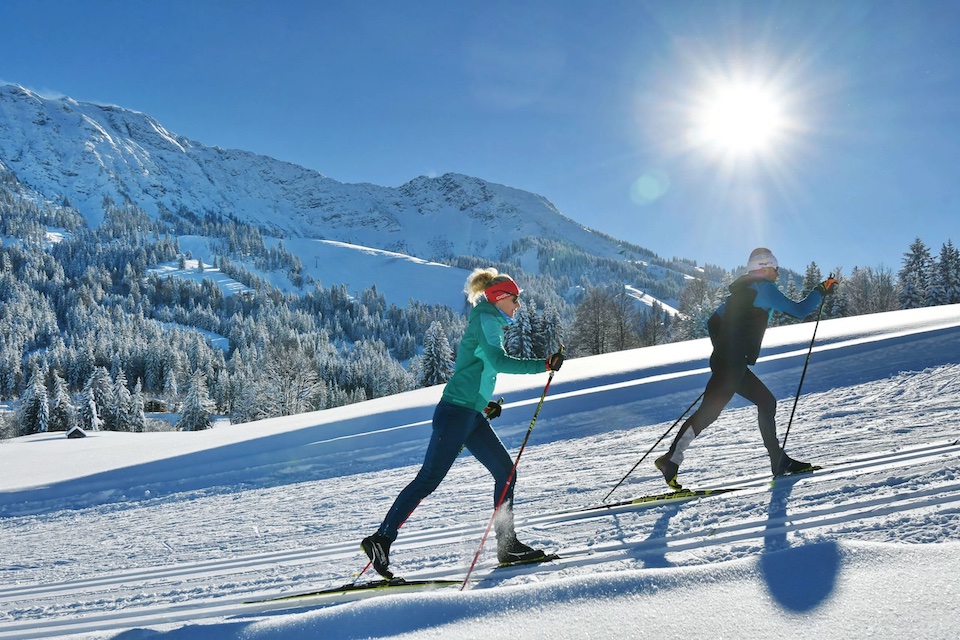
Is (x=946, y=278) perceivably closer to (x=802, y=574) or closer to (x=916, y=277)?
(x=916, y=277)

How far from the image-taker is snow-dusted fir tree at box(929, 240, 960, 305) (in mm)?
39094

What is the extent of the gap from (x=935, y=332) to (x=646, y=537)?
31.8 ft

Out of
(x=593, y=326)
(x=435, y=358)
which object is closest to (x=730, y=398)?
(x=593, y=326)

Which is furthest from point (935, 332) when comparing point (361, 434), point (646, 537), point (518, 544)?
point (361, 434)

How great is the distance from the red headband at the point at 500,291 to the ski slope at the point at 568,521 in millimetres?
1836

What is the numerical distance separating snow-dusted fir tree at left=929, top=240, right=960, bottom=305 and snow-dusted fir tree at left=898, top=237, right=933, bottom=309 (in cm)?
58

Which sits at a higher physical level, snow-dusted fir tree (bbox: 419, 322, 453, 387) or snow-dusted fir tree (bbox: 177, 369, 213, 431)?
snow-dusted fir tree (bbox: 419, 322, 453, 387)

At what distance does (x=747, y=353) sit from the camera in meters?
5.06

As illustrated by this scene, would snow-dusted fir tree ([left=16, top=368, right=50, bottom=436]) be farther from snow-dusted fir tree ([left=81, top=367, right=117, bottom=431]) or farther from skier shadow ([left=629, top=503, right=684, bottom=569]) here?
skier shadow ([left=629, top=503, right=684, bottom=569])

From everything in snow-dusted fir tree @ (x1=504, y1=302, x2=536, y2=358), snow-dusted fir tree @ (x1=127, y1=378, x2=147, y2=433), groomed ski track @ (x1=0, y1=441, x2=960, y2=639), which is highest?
snow-dusted fir tree @ (x1=504, y1=302, x2=536, y2=358)

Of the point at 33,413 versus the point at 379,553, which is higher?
the point at 379,553

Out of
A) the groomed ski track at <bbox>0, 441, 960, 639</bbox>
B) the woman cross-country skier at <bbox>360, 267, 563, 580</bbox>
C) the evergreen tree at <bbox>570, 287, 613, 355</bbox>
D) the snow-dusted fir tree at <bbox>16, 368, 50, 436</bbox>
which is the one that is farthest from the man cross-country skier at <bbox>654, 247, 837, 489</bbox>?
the snow-dusted fir tree at <bbox>16, 368, 50, 436</bbox>

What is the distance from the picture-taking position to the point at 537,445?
9008 millimetres

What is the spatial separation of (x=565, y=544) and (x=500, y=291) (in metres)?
2.10
